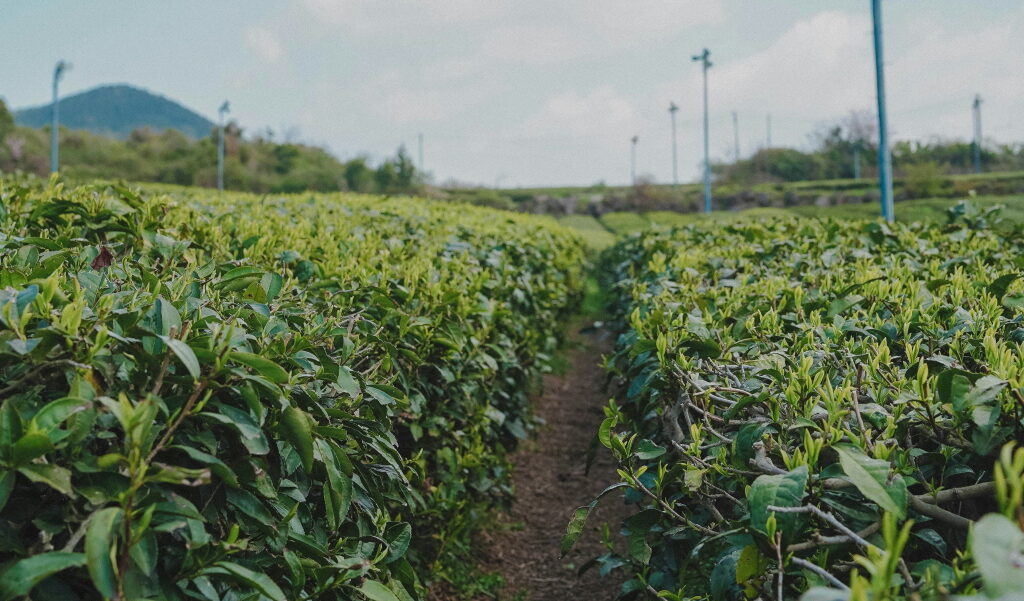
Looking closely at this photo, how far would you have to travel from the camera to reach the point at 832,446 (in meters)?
1.20

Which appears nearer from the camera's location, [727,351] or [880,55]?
[727,351]

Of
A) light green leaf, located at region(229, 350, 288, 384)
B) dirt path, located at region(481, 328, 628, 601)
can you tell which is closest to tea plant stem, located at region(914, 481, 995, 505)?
light green leaf, located at region(229, 350, 288, 384)

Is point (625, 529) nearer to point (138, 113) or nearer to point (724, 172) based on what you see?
point (724, 172)

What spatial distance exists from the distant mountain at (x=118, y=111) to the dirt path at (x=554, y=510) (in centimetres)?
13986

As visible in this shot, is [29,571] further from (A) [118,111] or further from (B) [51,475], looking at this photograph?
(A) [118,111]

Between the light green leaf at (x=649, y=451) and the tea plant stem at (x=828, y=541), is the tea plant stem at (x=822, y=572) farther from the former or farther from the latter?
the light green leaf at (x=649, y=451)

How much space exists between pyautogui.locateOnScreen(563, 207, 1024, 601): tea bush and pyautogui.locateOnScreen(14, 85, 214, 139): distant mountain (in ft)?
469

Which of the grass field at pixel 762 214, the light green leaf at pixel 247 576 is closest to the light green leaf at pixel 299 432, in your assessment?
the light green leaf at pixel 247 576

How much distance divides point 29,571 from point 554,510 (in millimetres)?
3502

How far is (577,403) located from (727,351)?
441cm

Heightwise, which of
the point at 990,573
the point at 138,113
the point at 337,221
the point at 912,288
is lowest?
the point at 990,573

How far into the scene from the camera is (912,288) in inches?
91.9

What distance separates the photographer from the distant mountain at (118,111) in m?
134

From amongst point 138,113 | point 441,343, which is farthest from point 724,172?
point 138,113
